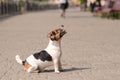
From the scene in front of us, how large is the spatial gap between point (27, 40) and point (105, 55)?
17.6 ft

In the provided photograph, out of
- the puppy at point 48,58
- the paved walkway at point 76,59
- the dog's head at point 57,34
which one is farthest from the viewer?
the puppy at point 48,58

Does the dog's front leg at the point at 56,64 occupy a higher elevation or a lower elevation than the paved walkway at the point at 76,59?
higher

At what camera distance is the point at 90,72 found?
10.0 metres

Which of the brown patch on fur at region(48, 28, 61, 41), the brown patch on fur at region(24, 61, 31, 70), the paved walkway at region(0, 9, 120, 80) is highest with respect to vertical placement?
the brown patch on fur at region(48, 28, 61, 41)

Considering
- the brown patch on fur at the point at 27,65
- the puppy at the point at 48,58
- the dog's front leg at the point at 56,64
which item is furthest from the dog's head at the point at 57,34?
the brown patch on fur at the point at 27,65

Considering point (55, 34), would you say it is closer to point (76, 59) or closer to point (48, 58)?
point (48, 58)

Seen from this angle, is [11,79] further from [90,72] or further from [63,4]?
[63,4]

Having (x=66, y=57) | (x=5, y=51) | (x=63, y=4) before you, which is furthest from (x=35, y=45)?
(x=63, y=4)

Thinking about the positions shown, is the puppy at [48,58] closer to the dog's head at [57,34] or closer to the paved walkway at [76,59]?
the dog's head at [57,34]

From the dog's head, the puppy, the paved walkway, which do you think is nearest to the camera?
the paved walkway

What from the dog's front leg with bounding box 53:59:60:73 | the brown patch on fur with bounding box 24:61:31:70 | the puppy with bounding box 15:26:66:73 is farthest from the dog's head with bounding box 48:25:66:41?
the brown patch on fur with bounding box 24:61:31:70

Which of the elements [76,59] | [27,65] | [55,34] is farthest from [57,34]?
[76,59]

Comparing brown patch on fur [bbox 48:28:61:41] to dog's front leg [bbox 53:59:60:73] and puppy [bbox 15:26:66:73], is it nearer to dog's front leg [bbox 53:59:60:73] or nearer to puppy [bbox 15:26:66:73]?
puppy [bbox 15:26:66:73]

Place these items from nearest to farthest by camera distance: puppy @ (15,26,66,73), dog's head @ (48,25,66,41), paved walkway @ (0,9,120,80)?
paved walkway @ (0,9,120,80) → dog's head @ (48,25,66,41) → puppy @ (15,26,66,73)
